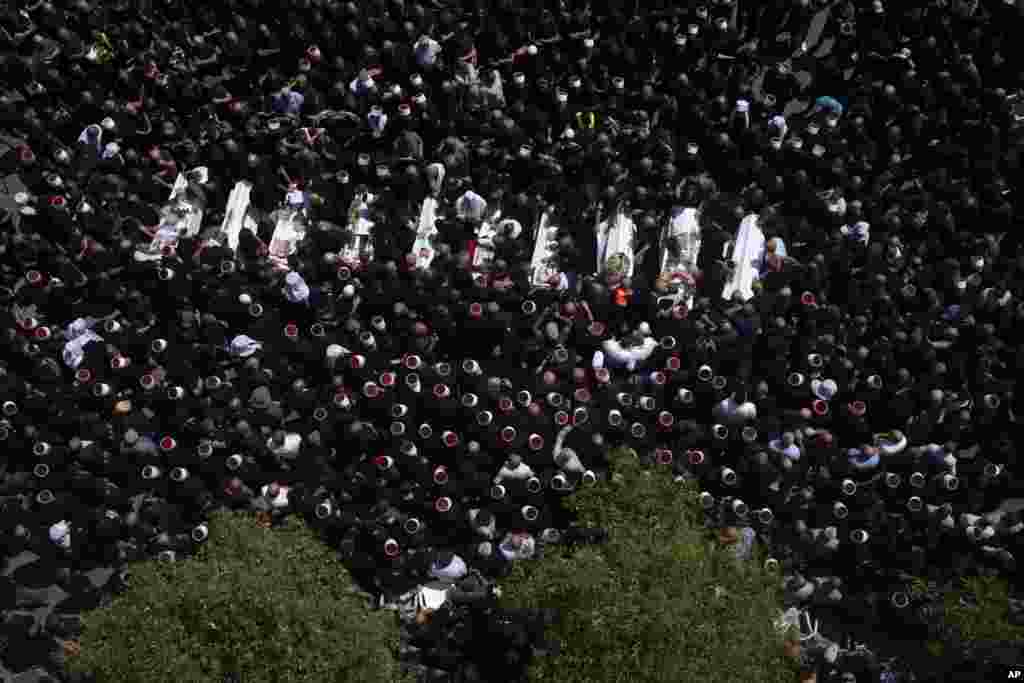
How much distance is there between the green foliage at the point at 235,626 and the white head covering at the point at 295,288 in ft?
11.9

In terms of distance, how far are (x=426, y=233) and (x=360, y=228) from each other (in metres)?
0.95

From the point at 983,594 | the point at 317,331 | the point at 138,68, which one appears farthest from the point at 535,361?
the point at 138,68

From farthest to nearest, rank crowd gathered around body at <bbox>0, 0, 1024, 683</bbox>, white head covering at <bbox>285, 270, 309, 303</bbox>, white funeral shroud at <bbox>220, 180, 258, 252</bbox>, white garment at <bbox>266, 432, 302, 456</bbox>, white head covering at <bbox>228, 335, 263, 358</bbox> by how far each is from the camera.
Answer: white funeral shroud at <bbox>220, 180, 258, 252</bbox>, white head covering at <bbox>285, 270, 309, 303</bbox>, white head covering at <bbox>228, 335, 263, 358</bbox>, white garment at <bbox>266, 432, 302, 456</bbox>, crowd gathered around body at <bbox>0, 0, 1024, 683</bbox>

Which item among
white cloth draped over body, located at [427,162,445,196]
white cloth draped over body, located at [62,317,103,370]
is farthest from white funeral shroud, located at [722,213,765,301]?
white cloth draped over body, located at [62,317,103,370]

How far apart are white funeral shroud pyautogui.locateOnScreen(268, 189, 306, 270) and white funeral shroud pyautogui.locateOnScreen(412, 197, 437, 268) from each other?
5.48 feet

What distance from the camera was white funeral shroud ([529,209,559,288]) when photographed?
13906 mm

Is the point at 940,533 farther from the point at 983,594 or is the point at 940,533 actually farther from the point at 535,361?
the point at 535,361

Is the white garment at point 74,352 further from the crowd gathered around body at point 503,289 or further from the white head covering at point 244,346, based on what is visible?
the white head covering at point 244,346

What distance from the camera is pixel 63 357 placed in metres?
13.1

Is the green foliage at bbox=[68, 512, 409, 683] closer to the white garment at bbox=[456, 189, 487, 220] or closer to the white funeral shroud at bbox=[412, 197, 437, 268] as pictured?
the white funeral shroud at bbox=[412, 197, 437, 268]

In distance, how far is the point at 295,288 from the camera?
43.0 ft

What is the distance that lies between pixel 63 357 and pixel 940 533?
11135mm

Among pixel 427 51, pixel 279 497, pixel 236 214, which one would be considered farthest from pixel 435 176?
pixel 279 497

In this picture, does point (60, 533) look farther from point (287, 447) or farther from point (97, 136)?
point (97, 136)
